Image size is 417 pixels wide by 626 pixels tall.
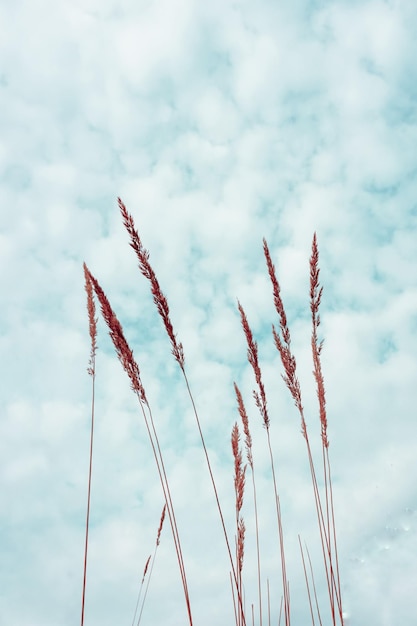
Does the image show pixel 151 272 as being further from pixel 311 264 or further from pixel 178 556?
pixel 178 556

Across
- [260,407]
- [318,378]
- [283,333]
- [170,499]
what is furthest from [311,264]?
[170,499]

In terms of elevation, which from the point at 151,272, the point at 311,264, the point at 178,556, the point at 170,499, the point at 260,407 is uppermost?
the point at 311,264

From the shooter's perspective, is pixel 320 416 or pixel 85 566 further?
pixel 320 416

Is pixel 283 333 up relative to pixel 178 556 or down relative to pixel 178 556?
up

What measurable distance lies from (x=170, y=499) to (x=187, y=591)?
37 cm

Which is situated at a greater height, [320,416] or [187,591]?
[320,416]

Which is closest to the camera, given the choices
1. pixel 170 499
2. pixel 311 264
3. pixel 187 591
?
pixel 187 591

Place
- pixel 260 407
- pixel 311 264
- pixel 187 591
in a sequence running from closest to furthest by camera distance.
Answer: pixel 187 591 → pixel 311 264 → pixel 260 407

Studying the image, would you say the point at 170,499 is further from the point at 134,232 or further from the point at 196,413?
the point at 134,232

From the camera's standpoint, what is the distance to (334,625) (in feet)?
8.05

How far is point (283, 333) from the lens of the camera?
9.39 ft

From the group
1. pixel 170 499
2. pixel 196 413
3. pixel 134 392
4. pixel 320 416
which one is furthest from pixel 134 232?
pixel 320 416

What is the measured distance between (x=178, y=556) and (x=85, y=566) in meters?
0.48

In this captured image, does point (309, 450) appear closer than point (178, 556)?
No
